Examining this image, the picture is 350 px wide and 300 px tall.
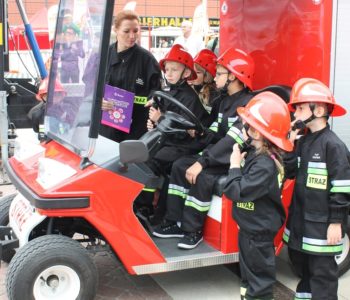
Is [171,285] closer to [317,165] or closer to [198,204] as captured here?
[198,204]

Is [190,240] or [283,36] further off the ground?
[283,36]

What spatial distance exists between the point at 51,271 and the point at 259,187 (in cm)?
134

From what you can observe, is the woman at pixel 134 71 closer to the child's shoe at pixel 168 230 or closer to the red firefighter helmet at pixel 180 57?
the red firefighter helmet at pixel 180 57

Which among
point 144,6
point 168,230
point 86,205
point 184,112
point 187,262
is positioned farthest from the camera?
point 144,6

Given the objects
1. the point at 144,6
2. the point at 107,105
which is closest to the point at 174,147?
the point at 107,105

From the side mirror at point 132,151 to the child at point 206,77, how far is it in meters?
1.45

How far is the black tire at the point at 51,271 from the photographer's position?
3035mm


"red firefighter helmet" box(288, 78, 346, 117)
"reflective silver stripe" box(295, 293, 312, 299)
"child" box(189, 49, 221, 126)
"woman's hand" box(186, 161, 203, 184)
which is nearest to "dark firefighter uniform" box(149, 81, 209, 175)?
"woman's hand" box(186, 161, 203, 184)

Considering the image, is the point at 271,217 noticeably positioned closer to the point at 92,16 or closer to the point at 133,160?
the point at 133,160

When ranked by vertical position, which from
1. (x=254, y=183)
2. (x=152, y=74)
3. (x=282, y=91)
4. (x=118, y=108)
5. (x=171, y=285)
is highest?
(x=152, y=74)

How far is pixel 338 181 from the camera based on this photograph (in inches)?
116

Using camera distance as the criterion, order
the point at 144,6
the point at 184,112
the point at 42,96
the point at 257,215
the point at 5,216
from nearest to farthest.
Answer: the point at 257,215
the point at 184,112
the point at 5,216
the point at 42,96
the point at 144,6

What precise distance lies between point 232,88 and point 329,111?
2.75 ft

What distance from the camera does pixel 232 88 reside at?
12.4 feet
